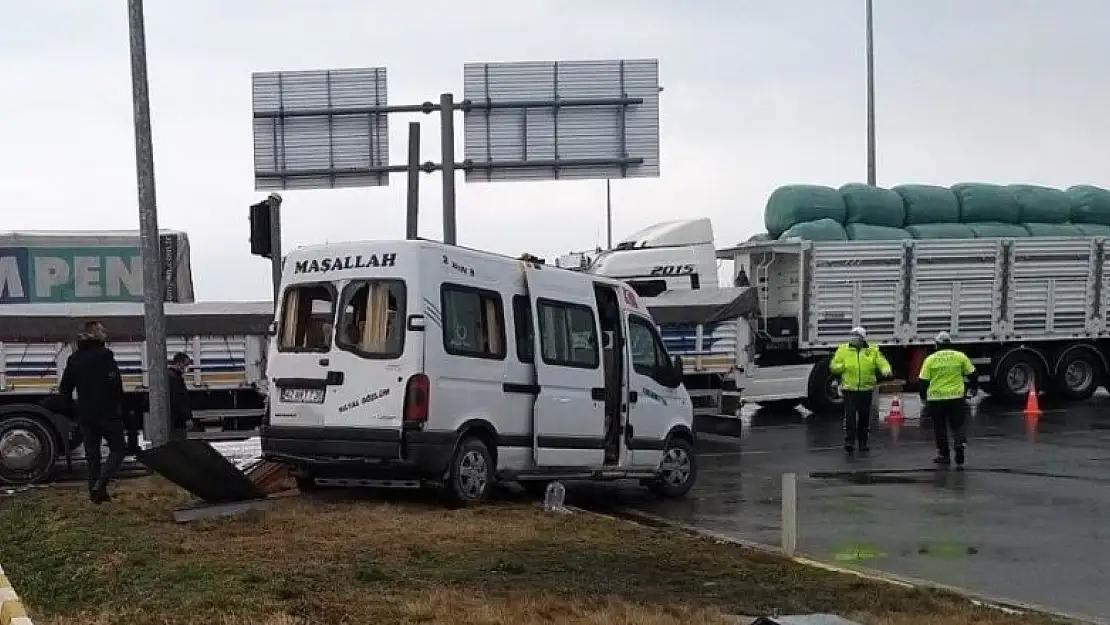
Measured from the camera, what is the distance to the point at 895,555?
1033 centimetres

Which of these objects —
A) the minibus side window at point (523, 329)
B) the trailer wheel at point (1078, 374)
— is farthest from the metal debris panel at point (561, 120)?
the trailer wheel at point (1078, 374)

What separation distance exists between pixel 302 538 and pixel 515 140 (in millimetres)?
10795

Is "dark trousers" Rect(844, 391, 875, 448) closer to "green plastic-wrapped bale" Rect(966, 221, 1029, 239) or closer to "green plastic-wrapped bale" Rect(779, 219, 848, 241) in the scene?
"green plastic-wrapped bale" Rect(779, 219, 848, 241)

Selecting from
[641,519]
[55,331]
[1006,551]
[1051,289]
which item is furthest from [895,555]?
[1051,289]

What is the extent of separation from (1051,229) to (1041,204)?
584 mm

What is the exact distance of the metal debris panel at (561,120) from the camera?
19.5 metres

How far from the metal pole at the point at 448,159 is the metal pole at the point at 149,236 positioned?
5.49 meters

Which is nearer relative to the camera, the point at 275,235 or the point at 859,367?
the point at 275,235

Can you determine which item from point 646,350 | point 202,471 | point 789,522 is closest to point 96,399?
point 202,471

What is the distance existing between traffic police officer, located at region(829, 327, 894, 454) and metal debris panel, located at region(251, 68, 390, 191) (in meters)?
→ 7.09

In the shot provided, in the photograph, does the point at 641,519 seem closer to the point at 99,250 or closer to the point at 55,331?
the point at 55,331

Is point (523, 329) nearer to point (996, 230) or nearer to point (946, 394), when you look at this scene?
point (946, 394)

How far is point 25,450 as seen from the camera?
15.1 m

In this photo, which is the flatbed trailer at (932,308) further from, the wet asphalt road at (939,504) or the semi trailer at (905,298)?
the wet asphalt road at (939,504)
